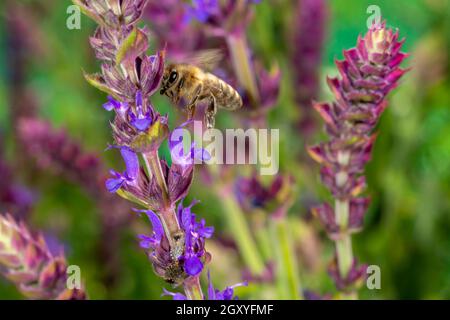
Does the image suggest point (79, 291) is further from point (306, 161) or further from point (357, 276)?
point (306, 161)

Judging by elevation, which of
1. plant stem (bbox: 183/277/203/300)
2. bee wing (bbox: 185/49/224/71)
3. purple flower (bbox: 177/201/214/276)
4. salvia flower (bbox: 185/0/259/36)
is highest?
salvia flower (bbox: 185/0/259/36)

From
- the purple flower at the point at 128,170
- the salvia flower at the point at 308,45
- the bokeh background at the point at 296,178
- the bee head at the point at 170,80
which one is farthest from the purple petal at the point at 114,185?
the salvia flower at the point at 308,45

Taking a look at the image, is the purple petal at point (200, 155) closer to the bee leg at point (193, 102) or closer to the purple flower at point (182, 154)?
the purple flower at point (182, 154)

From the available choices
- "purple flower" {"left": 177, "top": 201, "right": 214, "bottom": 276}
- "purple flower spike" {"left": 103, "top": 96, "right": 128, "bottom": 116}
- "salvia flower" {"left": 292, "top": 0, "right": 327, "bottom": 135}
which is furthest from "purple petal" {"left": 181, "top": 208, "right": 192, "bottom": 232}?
"salvia flower" {"left": 292, "top": 0, "right": 327, "bottom": 135}

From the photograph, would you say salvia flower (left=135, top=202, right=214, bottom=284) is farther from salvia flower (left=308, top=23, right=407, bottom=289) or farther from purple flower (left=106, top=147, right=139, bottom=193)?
salvia flower (left=308, top=23, right=407, bottom=289)

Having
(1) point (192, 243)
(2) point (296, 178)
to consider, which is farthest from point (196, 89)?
(2) point (296, 178)
